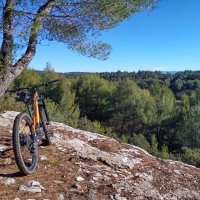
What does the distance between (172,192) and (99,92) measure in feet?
97.7

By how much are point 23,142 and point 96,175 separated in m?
1.08

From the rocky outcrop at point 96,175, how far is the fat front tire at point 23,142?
0.14 meters

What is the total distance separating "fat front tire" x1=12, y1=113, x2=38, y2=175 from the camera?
244 cm

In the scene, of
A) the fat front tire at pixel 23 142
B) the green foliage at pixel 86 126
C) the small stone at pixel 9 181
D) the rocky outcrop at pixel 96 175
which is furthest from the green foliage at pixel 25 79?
the small stone at pixel 9 181

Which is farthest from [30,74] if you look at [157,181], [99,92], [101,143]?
[157,181]

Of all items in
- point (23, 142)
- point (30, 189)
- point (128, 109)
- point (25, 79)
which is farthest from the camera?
point (128, 109)

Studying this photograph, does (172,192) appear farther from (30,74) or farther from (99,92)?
(99,92)

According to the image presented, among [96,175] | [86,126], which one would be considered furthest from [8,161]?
[86,126]

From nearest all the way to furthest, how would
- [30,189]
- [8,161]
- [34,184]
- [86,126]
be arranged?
[30,189], [34,184], [8,161], [86,126]

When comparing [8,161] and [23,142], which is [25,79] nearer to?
[8,161]

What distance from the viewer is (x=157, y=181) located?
323 cm

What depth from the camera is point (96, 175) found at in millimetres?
3016

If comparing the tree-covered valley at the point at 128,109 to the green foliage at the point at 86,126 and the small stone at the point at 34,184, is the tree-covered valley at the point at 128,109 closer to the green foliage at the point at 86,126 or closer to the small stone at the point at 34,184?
the green foliage at the point at 86,126

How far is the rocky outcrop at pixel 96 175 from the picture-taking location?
2527 mm
